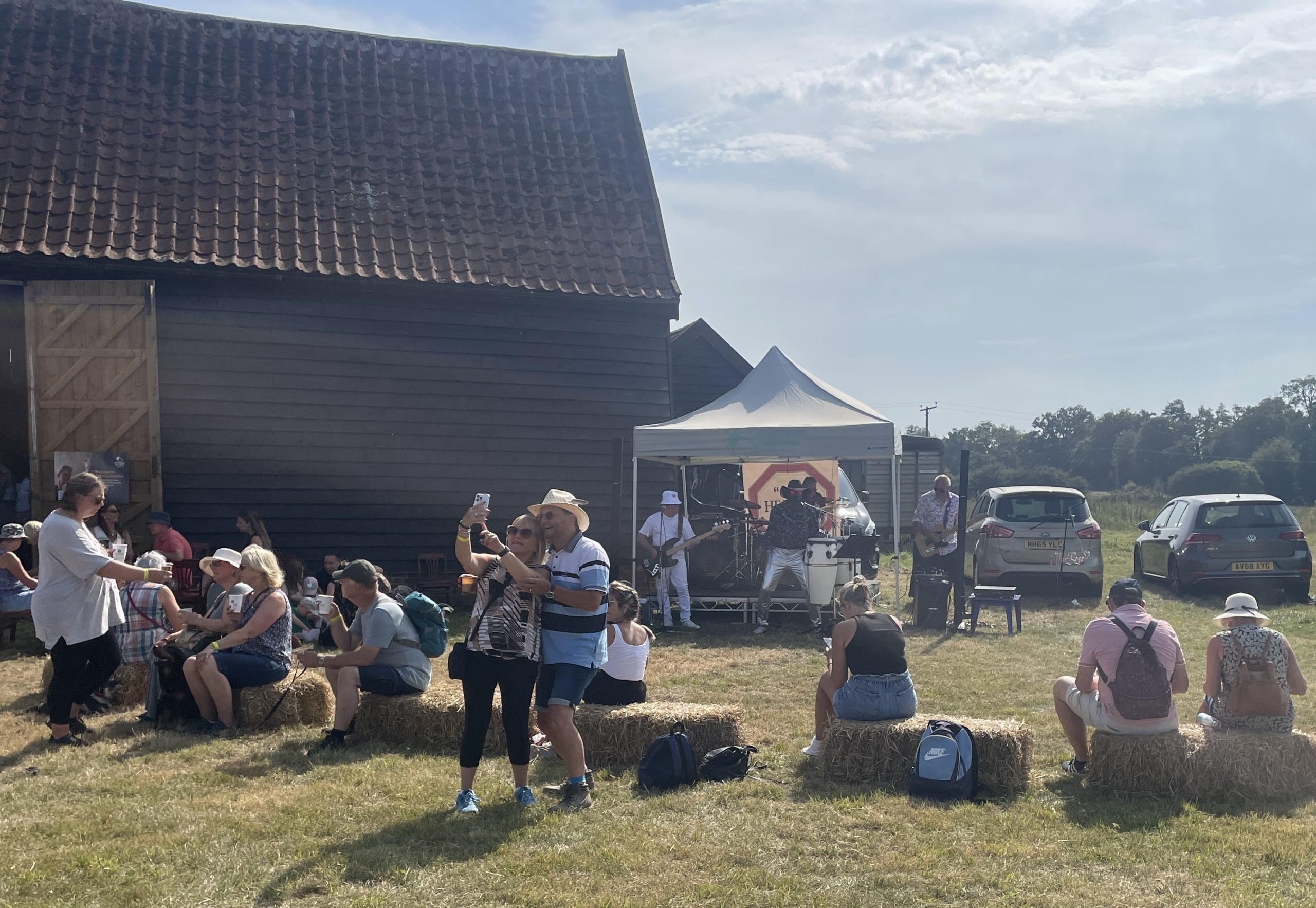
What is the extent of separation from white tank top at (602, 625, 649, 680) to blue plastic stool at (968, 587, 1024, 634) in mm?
5949

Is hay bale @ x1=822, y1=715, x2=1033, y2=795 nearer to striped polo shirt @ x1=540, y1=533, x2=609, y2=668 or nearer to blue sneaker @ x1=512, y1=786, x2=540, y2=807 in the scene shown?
striped polo shirt @ x1=540, y1=533, x2=609, y2=668

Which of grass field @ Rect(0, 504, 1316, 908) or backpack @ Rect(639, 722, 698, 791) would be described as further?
backpack @ Rect(639, 722, 698, 791)

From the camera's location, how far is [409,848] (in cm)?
475

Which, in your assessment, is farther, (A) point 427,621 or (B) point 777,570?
(B) point 777,570

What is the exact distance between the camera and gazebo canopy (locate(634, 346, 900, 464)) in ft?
38.4

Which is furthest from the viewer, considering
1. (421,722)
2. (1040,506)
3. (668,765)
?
(1040,506)

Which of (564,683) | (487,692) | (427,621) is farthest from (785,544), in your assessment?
(487,692)

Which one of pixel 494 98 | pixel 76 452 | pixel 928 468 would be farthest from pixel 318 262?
pixel 928 468

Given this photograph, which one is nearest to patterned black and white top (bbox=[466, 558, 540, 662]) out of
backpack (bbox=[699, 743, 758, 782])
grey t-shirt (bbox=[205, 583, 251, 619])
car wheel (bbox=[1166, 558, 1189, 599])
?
backpack (bbox=[699, 743, 758, 782])

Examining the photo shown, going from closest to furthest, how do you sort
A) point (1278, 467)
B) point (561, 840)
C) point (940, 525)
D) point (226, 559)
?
point (561, 840)
point (226, 559)
point (940, 525)
point (1278, 467)

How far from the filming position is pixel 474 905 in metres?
4.12

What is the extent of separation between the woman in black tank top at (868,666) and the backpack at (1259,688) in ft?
5.51

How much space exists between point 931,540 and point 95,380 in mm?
9350

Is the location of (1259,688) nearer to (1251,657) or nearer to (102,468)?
(1251,657)
